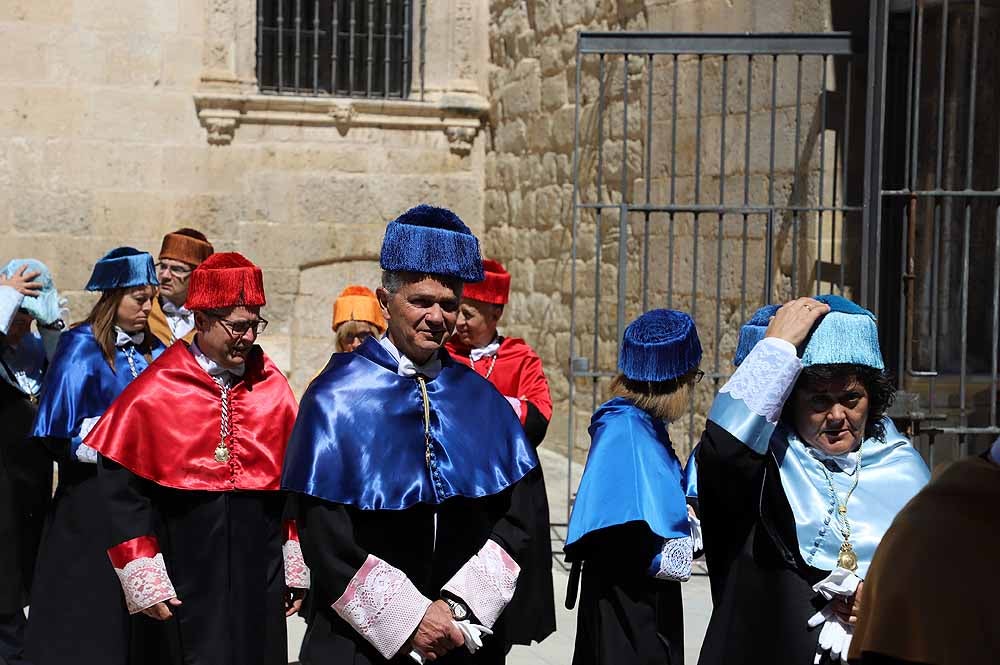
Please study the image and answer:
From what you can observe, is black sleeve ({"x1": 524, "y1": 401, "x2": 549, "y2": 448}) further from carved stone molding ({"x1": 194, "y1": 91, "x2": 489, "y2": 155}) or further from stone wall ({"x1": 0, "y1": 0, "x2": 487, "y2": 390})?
carved stone molding ({"x1": 194, "y1": 91, "x2": 489, "y2": 155})

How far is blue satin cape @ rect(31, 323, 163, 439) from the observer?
4.69m

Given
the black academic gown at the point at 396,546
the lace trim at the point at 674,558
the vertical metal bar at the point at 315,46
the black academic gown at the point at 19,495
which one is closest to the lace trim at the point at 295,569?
the black academic gown at the point at 396,546

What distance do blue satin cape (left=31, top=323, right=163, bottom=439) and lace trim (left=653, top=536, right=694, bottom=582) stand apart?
7.02 feet

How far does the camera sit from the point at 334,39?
431 inches

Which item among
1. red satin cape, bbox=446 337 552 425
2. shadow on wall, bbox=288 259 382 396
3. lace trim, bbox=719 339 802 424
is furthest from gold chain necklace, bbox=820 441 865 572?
shadow on wall, bbox=288 259 382 396

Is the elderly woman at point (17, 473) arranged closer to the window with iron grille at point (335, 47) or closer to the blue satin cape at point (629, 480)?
the blue satin cape at point (629, 480)

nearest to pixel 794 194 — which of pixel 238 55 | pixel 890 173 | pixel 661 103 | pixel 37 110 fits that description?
pixel 890 173

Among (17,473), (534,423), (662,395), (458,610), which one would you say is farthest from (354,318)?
(458,610)

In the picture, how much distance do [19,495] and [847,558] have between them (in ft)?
11.7

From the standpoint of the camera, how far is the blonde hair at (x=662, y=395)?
12.9 feet

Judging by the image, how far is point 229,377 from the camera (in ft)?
13.5

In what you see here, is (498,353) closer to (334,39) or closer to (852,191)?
(852,191)

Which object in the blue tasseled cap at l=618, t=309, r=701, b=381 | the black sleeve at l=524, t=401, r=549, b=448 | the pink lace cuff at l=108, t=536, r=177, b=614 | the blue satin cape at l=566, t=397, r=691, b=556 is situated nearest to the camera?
the pink lace cuff at l=108, t=536, r=177, b=614

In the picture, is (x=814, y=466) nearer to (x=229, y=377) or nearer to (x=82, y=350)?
(x=229, y=377)
